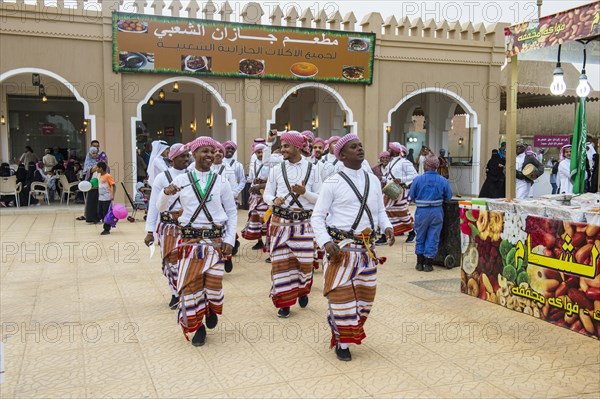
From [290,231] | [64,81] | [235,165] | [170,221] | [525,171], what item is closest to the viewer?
[290,231]

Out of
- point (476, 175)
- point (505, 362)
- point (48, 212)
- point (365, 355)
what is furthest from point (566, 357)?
point (476, 175)

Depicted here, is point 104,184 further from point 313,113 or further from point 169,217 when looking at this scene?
point 313,113

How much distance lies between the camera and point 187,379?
4027 millimetres

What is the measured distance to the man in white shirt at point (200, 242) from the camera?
4.67 meters

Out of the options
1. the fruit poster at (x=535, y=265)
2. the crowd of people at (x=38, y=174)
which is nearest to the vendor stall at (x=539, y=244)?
the fruit poster at (x=535, y=265)

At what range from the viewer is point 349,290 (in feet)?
14.3

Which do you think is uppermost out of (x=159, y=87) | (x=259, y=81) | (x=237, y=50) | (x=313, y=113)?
(x=237, y=50)

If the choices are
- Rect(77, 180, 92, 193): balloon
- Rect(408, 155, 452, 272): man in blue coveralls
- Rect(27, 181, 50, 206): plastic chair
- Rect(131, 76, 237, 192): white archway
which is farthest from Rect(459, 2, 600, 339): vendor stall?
Rect(27, 181, 50, 206): plastic chair

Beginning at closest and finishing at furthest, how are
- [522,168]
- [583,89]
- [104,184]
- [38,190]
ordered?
[583,89] → [522,168] → [104,184] → [38,190]

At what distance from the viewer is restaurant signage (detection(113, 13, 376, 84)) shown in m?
14.4

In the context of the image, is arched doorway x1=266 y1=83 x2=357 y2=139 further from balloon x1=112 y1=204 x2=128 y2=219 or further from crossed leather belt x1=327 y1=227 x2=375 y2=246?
crossed leather belt x1=327 y1=227 x2=375 y2=246

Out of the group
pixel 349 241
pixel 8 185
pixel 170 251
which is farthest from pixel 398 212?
pixel 8 185

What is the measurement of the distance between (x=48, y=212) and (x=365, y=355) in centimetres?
1179

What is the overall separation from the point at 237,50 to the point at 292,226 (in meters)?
10.6
